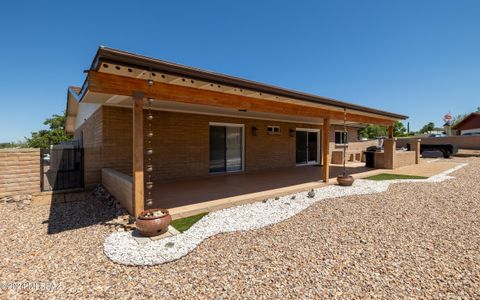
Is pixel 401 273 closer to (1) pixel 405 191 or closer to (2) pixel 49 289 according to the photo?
(2) pixel 49 289

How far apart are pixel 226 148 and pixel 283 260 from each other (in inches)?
278

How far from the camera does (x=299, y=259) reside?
2930 millimetres

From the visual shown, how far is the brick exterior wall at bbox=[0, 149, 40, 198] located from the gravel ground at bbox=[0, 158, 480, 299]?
1622 millimetres

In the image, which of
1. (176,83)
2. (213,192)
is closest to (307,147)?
(213,192)

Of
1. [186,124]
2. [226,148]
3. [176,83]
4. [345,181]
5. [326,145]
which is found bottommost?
[345,181]

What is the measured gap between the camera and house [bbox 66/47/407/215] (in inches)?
152

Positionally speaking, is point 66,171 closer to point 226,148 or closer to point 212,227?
point 226,148

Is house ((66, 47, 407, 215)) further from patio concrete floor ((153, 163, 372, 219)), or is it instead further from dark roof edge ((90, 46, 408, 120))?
patio concrete floor ((153, 163, 372, 219))

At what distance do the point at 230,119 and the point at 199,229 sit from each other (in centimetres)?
627

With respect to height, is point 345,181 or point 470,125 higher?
point 470,125

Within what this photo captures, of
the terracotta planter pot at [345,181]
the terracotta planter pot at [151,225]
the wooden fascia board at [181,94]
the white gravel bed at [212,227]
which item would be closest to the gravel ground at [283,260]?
the white gravel bed at [212,227]

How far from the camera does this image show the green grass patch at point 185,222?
405 centimetres

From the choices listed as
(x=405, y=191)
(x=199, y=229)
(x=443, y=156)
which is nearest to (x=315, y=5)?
(x=405, y=191)

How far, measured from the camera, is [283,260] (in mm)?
2906
